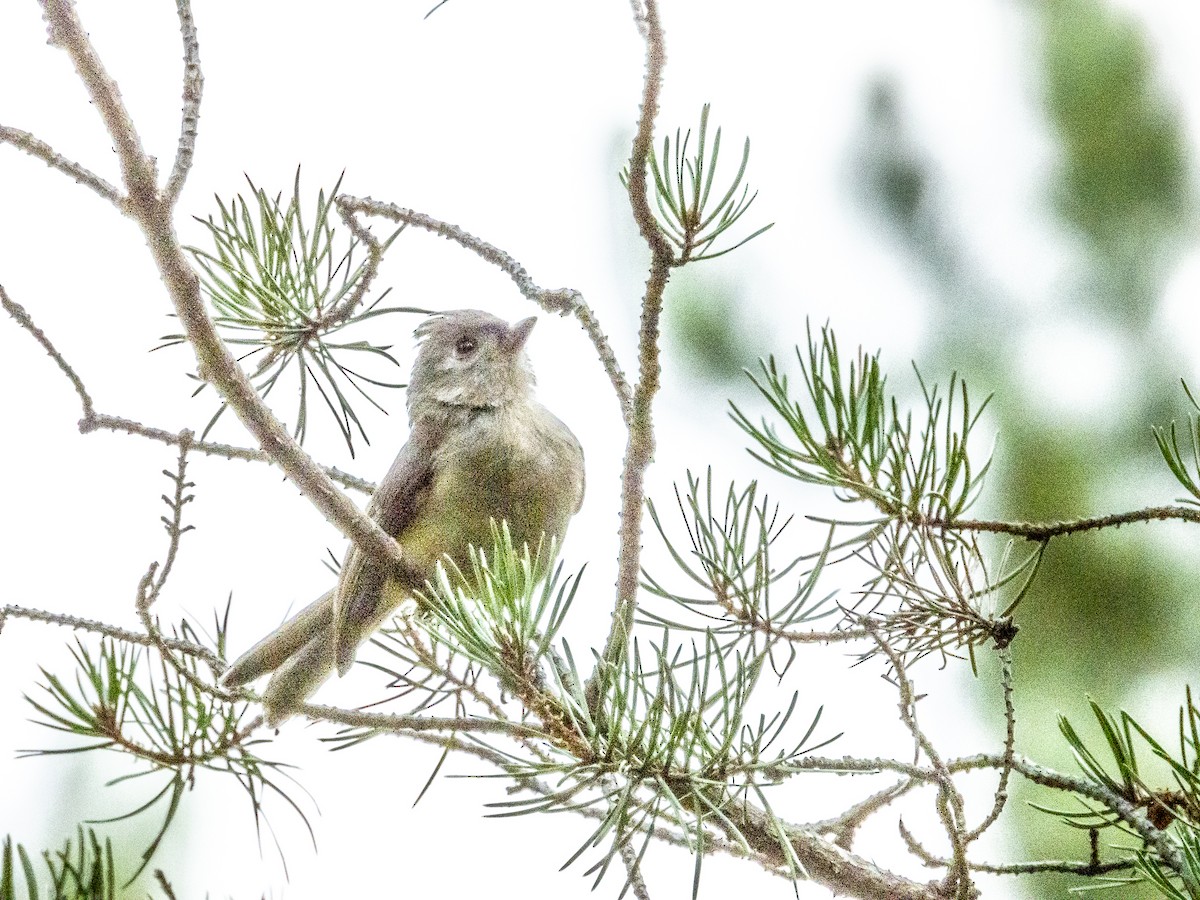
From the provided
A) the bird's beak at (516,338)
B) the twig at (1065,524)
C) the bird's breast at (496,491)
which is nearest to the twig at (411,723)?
the twig at (1065,524)

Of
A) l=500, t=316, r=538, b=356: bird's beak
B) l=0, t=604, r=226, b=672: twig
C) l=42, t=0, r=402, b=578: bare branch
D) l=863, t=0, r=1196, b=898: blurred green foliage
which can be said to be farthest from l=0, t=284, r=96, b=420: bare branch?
l=863, t=0, r=1196, b=898: blurred green foliage

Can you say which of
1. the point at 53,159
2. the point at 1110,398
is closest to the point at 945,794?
the point at 53,159

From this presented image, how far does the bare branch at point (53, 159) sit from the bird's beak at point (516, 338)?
5.54ft

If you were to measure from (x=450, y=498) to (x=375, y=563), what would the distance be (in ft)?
1.94

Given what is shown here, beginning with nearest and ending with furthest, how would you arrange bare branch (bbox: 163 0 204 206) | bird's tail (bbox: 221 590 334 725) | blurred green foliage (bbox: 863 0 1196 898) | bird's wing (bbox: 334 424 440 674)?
bare branch (bbox: 163 0 204 206), bird's wing (bbox: 334 424 440 674), bird's tail (bbox: 221 590 334 725), blurred green foliage (bbox: 863 0 1196 898)

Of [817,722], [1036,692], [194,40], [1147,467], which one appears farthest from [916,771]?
[1147,467]

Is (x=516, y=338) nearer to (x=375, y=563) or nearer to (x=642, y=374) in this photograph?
(x=375, y=563)

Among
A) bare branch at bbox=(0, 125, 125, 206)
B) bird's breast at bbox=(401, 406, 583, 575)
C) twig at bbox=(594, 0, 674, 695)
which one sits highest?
bird's breast at bbox=(401, 406, 583, 575)

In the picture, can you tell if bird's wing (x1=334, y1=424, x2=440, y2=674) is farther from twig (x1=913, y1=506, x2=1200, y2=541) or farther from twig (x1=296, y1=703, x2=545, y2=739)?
twig (x1=913, y1=506, x2=1200, y2=541)

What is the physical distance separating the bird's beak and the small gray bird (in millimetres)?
59

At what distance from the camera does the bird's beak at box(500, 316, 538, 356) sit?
3.34 metres

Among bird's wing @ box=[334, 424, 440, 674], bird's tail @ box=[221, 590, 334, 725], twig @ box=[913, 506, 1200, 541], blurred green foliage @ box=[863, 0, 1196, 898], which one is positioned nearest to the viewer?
twig @ box=[913, 506, 1200, 541]

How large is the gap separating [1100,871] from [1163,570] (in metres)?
1.73

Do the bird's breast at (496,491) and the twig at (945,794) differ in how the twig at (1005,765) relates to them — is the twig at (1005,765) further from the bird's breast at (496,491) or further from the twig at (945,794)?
the bird's breast at (496,491)
